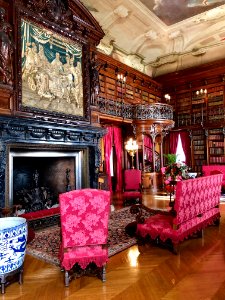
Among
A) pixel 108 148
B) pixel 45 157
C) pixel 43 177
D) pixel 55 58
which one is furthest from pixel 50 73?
pixel 108 148

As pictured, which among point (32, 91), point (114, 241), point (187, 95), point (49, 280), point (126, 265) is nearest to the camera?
point (49, 280)

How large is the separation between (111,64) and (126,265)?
28.6 feet

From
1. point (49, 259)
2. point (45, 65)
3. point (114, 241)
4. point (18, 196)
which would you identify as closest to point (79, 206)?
point (49, 259)

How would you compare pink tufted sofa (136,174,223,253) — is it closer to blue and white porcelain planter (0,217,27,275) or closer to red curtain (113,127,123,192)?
blue and white porcelain planter (0,217,27,275)

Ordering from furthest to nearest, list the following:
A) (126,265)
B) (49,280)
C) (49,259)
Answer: (49,259) → (126,265) → (49,280)

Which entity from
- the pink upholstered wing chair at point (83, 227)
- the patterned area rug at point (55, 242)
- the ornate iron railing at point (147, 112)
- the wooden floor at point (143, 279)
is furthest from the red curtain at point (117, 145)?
the pink upholstered wing chair at point (83, 227)

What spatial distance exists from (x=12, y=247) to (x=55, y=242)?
5.37ft

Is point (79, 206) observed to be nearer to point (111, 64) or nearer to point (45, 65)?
point (45, 65)

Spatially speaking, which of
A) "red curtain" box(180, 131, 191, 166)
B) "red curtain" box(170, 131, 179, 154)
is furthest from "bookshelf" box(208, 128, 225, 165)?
"red curtain" box(170, 131, 179, 154)

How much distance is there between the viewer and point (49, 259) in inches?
130

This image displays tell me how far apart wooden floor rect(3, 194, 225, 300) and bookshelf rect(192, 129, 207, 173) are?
8.92m

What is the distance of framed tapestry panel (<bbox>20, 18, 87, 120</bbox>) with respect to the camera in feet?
17.3

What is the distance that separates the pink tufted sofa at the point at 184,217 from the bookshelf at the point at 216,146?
778 centimetres

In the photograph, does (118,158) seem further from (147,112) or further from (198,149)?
(198,149)
